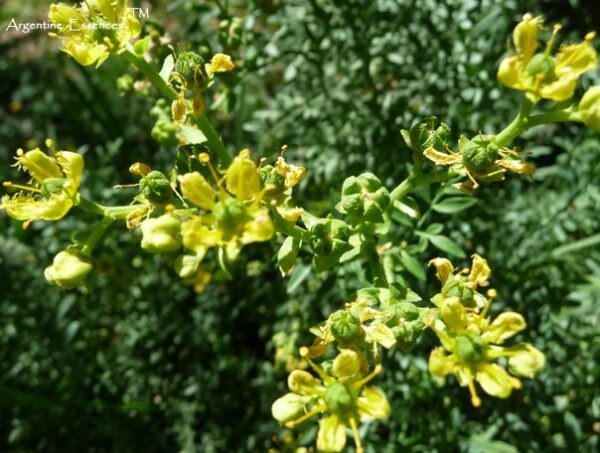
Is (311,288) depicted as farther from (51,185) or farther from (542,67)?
(542,67)

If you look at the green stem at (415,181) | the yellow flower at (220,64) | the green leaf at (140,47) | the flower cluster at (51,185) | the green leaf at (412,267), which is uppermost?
the green leaf at (140,47)

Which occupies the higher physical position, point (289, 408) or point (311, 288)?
point (289, 408)

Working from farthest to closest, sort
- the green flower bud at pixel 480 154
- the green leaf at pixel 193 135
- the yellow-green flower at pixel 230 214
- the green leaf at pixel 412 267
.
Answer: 1. the green leaf at pixel 412 267
2. the green leaf at pixel 193 135
3. the green flower bud at pixel 480 154
4. the yellow-green flower at pixel 230 214

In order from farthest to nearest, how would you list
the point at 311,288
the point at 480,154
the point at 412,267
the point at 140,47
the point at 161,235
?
the point at 311,288, the point at 412,267, the point at 140,47, the point at 480,154, the point at 161,235

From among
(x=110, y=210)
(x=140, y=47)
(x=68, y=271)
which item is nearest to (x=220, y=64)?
(x=140, y=47)

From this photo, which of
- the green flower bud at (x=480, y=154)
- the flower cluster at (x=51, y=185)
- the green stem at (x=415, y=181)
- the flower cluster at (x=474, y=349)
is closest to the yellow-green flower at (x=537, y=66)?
the green flower bud at (x=480, y=154)

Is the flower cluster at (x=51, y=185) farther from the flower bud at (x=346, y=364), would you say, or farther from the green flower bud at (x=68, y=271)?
the flower bud at (x=346, y=364)

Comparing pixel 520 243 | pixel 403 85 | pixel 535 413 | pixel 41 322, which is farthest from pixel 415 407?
pixel 41 322

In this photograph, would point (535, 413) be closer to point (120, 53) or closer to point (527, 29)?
point (527, 29)
